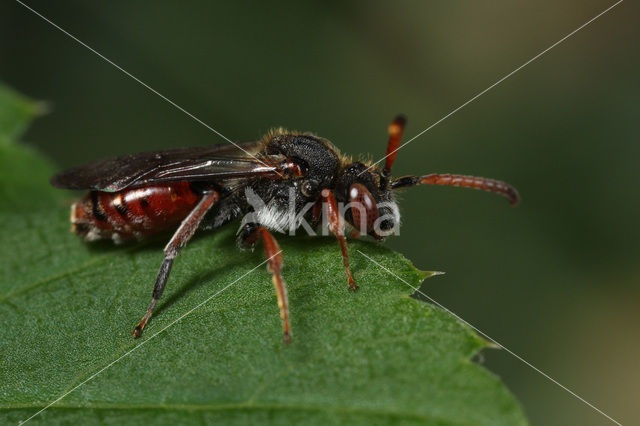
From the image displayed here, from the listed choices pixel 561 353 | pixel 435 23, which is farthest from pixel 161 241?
pixel 435 23

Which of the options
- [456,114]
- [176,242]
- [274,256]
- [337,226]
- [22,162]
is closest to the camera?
[274,256]

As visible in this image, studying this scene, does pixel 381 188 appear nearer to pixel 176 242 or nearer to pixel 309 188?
pixel 309 188

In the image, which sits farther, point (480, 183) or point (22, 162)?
point (22, 162)

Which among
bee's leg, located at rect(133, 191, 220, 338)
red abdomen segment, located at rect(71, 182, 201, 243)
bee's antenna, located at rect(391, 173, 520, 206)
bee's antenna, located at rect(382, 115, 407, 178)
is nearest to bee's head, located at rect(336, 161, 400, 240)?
bee's antenna, located at rect(382, 115, 407, 178)

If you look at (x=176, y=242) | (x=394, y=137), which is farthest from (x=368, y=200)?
(x=176, y=242)

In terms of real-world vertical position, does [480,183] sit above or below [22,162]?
below

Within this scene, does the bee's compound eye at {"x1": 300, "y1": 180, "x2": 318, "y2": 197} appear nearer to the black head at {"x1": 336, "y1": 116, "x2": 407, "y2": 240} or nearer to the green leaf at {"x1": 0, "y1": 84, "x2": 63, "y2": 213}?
the black head at {"x1": 336, "y1": 116, "x2": 407, "y2": 240}

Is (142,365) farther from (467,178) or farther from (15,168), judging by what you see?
(15,168)
